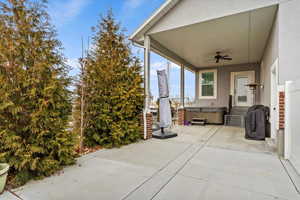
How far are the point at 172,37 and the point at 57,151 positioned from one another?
4761 millimetres

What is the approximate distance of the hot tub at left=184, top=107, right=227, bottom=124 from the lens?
25.6 ft

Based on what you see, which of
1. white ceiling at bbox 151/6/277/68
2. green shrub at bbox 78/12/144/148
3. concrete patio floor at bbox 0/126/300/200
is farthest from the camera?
white ceiling at bbox 151/6/277/68

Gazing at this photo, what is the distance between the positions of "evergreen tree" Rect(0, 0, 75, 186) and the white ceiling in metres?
3.59

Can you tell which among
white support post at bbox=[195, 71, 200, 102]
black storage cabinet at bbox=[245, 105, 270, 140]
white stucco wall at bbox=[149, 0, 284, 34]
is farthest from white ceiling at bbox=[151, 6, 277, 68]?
black storage cabinet at bbox=[245, 105, 270, 140]

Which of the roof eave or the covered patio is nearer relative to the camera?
the covered patio

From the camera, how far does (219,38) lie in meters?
5.50

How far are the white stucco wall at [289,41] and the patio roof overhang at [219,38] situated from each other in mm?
352

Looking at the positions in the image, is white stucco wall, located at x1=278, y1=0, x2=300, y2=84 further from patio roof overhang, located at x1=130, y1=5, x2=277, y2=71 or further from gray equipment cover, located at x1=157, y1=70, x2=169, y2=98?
gray equipment cover, located at x1=157, y1=70, x2=169, y2=98

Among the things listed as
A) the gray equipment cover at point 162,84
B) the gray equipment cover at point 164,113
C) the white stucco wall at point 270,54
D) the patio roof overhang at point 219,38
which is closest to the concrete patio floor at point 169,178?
the gray equipment cover at point 164,113

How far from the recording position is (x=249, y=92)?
870cm

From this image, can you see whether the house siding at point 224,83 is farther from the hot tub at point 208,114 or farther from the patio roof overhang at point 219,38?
the hot tub at point 208,114

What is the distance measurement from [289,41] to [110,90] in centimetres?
427

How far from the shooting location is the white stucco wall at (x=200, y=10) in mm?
3898

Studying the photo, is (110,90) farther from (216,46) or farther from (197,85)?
(197,85)
